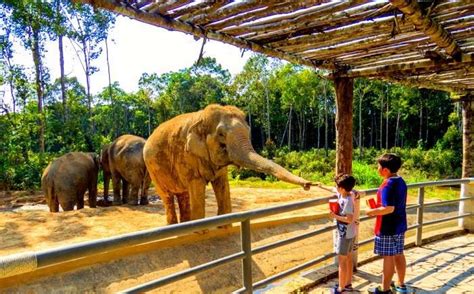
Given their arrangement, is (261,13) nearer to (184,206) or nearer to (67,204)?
(184,206)

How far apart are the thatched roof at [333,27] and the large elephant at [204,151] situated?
4.86 ft

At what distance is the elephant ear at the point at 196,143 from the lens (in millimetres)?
5961

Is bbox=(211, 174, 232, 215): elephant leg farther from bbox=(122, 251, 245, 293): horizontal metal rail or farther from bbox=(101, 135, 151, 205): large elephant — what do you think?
bbox=(101, 135, 151, 205): large elephant

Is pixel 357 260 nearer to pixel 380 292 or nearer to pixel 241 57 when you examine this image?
pixel 380 292

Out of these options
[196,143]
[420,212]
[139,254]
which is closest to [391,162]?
[420,212]

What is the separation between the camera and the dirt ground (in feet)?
17.5

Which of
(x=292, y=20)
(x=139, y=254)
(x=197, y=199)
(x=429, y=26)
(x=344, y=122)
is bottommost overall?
(x=139, y=254)

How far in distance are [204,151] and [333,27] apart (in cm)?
290

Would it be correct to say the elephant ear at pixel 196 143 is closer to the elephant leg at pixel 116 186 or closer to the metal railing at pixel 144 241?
the metal railing at pixel 144 241

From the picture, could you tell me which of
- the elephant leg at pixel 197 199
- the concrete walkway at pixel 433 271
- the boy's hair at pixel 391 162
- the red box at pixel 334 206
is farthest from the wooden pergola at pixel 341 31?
the elephant leg at pixel 197 199

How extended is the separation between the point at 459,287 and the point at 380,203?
149 centimetres

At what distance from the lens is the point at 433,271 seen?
467 cm

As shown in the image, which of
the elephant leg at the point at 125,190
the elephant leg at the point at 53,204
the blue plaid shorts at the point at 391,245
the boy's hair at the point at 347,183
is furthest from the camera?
the elephant leg at the point at 125,190

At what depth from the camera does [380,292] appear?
12.1ft
